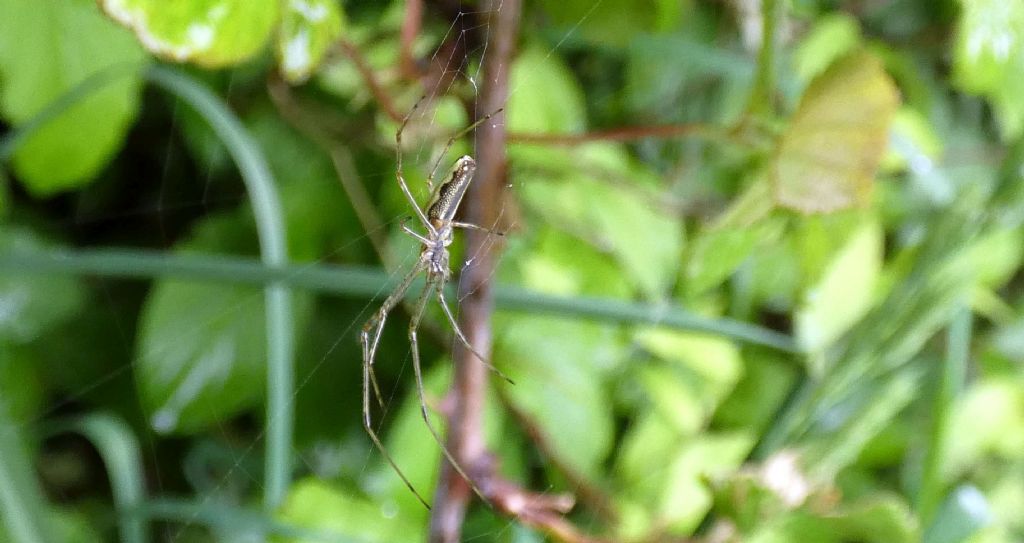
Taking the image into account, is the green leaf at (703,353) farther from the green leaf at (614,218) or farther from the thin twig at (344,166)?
the thin twig at (344,166)

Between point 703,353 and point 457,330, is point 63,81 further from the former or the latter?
point 703,353

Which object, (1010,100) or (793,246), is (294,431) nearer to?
(793,246)

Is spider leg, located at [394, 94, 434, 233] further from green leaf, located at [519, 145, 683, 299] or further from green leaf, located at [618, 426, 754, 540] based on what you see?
green leaf, located at [618, 426, 754, 540]

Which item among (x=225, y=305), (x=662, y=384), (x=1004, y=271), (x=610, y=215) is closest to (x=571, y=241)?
(x=610, y=215)

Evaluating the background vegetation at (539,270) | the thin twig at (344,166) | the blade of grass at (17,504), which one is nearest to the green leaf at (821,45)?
the background vegetation at (539,270)

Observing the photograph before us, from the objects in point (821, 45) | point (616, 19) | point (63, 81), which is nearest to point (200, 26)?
point (63, 81)

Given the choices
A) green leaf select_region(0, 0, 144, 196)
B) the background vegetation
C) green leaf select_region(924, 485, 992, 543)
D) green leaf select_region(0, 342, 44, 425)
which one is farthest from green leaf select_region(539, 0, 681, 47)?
green leaf select_region(0, 342, 44, 425)
